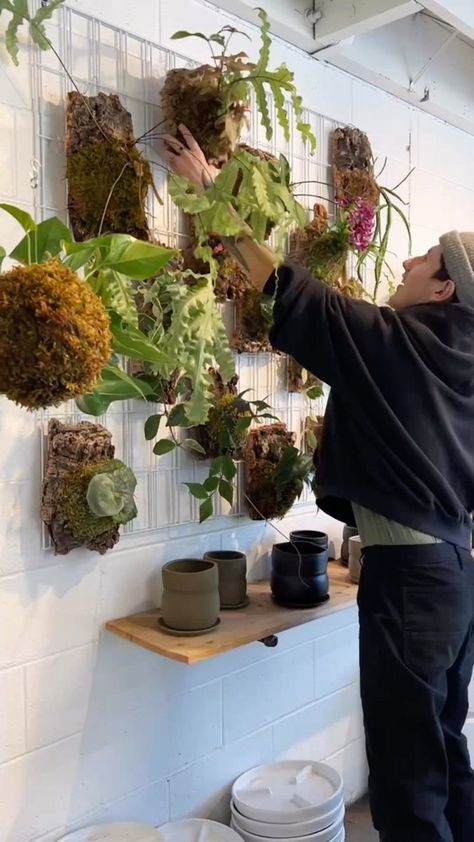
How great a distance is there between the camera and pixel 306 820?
148 cm

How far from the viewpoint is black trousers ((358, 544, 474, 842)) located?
3.96 ft

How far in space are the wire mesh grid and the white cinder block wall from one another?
28 mm

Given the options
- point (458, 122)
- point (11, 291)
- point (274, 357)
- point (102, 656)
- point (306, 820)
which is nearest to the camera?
point (11, 291)

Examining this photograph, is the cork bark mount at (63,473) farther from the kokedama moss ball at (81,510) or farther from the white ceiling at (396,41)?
the white ceiling at (396,41)

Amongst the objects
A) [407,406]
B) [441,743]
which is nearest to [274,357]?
[407,406]

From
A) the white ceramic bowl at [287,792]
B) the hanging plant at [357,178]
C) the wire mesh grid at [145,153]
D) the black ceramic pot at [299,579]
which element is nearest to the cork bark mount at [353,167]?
the hanging plant at [357,178]

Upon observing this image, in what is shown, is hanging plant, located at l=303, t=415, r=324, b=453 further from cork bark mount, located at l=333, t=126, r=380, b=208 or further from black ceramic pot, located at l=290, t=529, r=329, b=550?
cork bark mount, located at l=333, t=126, r=380, b=208

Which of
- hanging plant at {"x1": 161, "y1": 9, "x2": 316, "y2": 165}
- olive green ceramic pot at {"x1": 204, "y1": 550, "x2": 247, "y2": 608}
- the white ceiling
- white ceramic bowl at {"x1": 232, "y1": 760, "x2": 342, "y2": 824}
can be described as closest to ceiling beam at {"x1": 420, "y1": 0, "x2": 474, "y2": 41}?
the white ceiling

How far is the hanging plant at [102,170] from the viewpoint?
120 cm

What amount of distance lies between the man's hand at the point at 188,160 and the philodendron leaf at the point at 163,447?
0.45m

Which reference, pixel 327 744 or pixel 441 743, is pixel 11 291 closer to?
pixel 441 743

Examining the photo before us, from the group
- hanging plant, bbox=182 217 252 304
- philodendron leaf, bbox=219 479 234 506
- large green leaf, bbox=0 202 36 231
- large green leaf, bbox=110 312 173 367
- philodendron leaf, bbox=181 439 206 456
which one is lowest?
philodendron leaf, bbox=219 479 234 506

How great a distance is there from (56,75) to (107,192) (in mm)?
209

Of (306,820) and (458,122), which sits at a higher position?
(458,122)
